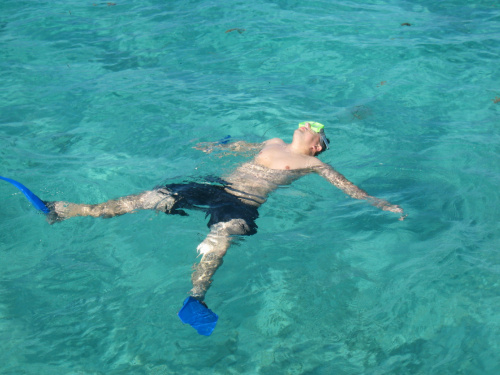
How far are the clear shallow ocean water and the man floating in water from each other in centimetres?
15

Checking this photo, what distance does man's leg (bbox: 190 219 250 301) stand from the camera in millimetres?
4188

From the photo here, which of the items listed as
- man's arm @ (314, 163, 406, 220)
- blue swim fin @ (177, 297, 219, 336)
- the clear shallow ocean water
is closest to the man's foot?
the clear shallow ocean water

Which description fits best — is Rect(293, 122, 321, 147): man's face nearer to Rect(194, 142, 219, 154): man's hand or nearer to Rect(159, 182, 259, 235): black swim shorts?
Rect(194, 142, 219, 154): man's hand

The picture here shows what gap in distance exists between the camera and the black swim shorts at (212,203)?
488 cm

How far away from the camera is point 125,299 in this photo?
4.18 meters

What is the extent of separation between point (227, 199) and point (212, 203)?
0.54 feet

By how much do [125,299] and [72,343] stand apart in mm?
574

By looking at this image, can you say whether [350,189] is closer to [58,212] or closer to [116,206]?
[116,206]

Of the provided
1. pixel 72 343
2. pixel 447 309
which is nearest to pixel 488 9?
pixel 447 309

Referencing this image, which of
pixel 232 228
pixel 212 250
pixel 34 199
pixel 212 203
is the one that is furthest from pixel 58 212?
pixel 232 228

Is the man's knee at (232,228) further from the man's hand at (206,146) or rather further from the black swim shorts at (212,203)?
the man's hand at (206,146)

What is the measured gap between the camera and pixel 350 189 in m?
5.27

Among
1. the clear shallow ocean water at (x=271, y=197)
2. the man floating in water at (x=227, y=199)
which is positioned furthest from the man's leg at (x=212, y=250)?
the clear shallow ocean water at (x=271, y=197)

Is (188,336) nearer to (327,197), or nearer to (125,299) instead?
(125,299)
